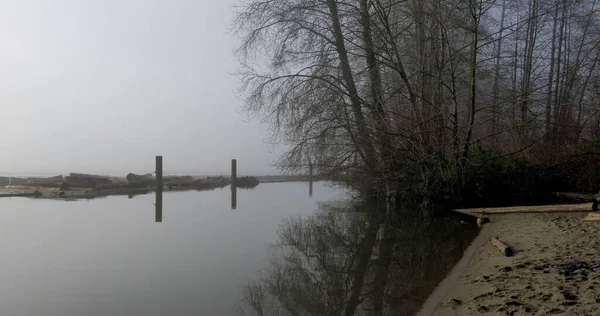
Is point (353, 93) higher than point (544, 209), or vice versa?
point (353, 93)

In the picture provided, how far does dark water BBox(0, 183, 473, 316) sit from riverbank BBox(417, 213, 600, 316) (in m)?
0.38


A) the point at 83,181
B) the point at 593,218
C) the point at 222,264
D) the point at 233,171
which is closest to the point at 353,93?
the point at 593,218

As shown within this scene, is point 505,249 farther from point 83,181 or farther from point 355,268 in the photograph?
point 83,181

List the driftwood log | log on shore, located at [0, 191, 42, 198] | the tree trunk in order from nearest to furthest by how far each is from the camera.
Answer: the driftwood log < the tree trunk < log on shore, located at [0, 191, 42, 198]

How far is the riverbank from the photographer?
3.95m

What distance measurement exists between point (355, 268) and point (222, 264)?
2.09 metres

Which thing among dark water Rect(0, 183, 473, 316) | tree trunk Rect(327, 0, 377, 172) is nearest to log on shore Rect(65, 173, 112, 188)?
dark water Rect(0, 183, 473, 316)

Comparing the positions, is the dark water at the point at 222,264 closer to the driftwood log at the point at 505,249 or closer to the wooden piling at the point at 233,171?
the driftwood log at the point at 505,249

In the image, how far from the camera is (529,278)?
4781 millimetres

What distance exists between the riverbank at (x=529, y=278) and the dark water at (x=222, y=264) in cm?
38

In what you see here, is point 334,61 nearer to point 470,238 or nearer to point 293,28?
point 293,28

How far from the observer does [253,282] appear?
6.05 m

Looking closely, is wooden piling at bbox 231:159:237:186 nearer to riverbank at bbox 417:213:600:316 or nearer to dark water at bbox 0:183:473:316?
dark water at bbox 0:183:473:316

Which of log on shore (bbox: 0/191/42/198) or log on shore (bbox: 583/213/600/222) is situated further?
log on shore (bbox: 0/191/42/198)
